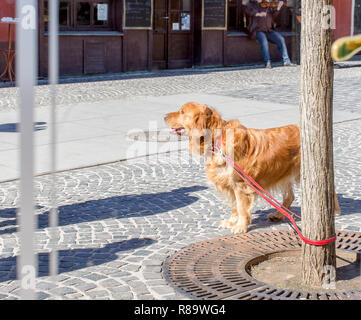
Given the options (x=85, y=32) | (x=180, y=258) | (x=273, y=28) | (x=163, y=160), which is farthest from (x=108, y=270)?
(x=273, y=28)

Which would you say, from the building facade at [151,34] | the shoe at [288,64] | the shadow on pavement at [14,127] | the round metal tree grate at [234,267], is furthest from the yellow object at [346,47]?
the shoe at [288,64]

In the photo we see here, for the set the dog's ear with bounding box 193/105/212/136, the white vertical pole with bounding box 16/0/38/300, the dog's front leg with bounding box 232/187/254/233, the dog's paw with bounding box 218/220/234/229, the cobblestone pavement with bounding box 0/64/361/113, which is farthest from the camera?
the cobblestone pavement with bounding box 0/64/361/113

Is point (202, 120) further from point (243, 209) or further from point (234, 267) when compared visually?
point (234, 267)

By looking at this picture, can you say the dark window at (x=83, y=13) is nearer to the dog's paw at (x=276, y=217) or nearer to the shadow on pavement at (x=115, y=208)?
the shadow on pavement at (x=115, y=208)

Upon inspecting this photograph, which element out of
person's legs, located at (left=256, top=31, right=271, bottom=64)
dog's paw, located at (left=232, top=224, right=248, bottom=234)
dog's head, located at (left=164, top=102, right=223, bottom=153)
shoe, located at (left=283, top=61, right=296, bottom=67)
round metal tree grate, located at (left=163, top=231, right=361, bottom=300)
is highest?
person's legs, located at (left=256, top=31, right=271, bottom=64)

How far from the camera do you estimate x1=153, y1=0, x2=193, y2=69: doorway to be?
17969mm

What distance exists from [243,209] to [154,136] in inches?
158

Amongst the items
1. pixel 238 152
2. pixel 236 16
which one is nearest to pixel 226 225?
pixel 238 152

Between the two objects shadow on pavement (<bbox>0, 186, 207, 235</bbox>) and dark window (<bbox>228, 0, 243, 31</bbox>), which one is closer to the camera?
shadow on pavement (<bbox>0, 186, 207, 235</bbox>)

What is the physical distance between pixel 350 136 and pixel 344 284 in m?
5.53

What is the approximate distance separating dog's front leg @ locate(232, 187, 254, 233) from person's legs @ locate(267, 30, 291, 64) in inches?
579

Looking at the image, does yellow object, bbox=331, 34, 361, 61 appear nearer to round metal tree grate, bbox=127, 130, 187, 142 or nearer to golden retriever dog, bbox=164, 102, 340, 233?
golden retriever dog, bbox=164, 102, 340, 233

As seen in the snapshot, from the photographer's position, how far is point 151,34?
1745cm

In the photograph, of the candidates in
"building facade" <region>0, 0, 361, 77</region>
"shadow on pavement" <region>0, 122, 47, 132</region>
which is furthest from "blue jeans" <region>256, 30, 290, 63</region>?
"shadow on pavement" <region>0, 122, 47, 132</region>
